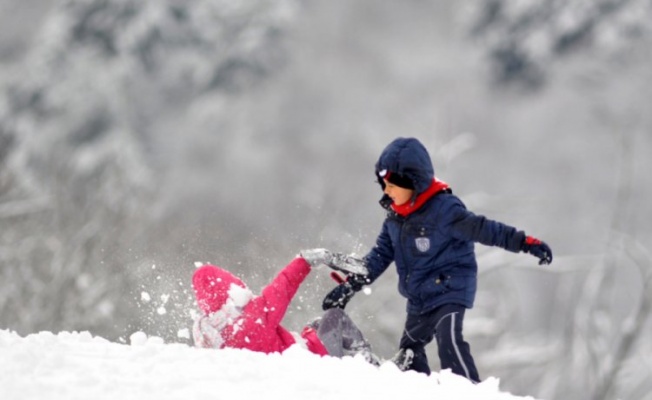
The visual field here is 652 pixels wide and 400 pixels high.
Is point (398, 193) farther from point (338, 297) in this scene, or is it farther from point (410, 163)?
point (338, 297)

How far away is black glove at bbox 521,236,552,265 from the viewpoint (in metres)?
4.03

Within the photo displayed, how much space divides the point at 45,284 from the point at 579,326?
44.0 feet

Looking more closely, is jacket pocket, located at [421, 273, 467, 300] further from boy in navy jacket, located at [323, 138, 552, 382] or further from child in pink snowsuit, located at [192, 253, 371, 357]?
child in pink snowsuit, located at [192, 253, 371, 357]

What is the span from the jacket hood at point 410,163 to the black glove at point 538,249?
2.02 ft

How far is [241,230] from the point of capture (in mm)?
13734

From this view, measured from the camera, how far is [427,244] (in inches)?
173

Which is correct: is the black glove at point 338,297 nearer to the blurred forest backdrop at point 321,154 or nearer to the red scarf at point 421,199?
the red scarf at point 421,199

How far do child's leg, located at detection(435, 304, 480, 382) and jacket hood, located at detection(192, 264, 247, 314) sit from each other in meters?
1.01

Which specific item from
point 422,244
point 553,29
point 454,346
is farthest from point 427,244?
point 553,29

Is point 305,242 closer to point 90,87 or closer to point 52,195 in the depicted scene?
point 52,195

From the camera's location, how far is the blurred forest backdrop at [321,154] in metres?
17.7

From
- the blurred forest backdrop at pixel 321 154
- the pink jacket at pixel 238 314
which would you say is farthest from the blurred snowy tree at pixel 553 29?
the pink jacket at pixel 238 314

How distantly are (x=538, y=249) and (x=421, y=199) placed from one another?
69cm

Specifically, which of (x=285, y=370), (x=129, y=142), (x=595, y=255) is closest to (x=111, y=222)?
(x=129, y=142)
